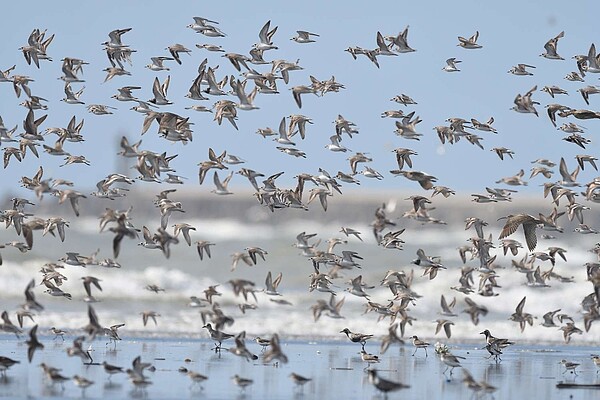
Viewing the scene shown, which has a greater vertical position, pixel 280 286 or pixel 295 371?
pixel 280 286

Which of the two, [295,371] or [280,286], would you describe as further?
[280,286]

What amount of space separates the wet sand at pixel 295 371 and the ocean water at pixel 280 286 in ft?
6.10

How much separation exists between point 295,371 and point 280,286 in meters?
22.7

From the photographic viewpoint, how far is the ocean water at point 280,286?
130ft

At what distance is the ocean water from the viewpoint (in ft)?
130

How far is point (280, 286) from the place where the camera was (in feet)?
161

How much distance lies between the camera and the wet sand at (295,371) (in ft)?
74.1

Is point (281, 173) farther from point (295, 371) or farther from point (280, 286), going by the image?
point (280, 286)

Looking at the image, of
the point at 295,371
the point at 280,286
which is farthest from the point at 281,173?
the point at 280,286

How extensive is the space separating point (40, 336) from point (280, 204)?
8113mm

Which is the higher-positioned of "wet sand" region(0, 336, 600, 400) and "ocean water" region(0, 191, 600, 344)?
"ocean water" region(0, 191, 600, 344)

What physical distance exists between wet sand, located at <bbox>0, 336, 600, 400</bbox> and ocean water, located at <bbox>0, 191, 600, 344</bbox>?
1859 millimetres

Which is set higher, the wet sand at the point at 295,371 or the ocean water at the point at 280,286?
the ocean water at the point at 280,286

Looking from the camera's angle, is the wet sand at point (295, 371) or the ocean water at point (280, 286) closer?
the wet sand at point (295, 371)
